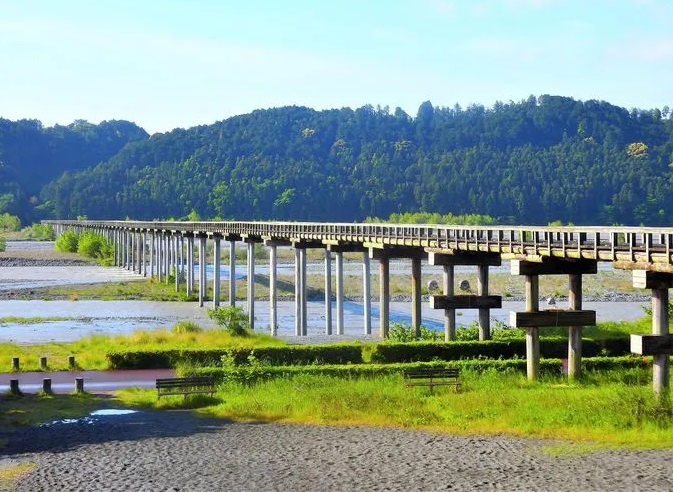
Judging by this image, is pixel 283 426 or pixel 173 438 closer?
pixel 173 438

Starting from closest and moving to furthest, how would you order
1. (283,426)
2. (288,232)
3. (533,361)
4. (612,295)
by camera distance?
(283,426)
(533,361)
(288,232)
(612,295)

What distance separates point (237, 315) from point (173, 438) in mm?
25362

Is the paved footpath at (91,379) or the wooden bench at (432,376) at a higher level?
the wooden bench at (432,376)

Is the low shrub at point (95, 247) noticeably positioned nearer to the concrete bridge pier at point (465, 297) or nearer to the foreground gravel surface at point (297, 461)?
the concrete bridge pier at point (465, 297)

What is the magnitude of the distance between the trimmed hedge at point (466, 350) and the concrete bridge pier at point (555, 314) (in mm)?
4028

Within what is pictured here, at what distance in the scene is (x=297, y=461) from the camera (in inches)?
958

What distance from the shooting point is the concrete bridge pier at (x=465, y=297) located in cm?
4197

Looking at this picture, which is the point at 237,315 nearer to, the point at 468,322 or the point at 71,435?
the point at 468,322

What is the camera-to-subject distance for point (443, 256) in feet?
143

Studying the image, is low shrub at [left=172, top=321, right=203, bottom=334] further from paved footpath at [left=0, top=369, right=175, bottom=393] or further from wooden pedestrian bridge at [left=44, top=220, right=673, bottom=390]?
→ paved footpath at [left=0, top=369, right=175, bottom=393]

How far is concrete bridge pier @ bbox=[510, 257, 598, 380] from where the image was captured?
34719 millimetres

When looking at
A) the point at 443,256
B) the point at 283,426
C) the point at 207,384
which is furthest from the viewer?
the point at 443,256

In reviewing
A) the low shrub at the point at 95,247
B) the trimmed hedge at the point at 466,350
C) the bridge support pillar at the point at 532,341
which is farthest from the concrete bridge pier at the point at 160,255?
the bridge support pillar at the point at 532,341

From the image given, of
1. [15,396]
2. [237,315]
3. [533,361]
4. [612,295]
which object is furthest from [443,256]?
[612,295]
